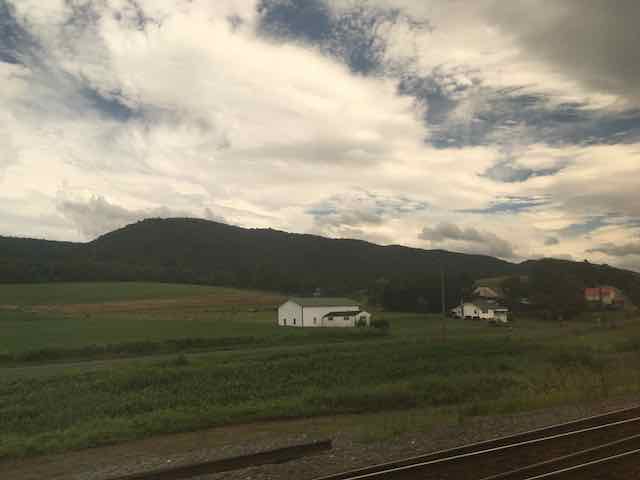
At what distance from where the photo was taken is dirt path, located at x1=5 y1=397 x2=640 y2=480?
14.5 meters

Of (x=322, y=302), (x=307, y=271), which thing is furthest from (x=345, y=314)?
(x=307, y=271)

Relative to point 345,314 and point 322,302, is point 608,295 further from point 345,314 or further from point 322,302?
point 322,302

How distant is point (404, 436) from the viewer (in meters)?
16.9

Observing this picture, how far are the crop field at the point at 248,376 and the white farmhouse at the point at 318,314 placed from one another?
14.8 meters

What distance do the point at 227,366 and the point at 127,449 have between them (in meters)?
17.0

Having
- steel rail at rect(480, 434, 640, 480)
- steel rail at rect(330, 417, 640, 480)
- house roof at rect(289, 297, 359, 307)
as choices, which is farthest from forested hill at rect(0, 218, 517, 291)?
steel rail at rect(480, 434, 640, 480)

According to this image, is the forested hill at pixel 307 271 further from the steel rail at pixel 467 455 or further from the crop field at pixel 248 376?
the steel rail at pixel 467 455

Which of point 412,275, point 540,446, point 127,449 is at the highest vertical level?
point 412,275

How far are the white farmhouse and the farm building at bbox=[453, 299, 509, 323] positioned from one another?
26.2 metres

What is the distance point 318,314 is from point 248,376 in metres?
52.8

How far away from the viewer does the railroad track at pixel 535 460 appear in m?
12.0

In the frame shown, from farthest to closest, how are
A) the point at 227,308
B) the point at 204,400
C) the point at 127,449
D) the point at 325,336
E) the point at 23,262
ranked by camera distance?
the point at 23,262, the point at 227,308, the point at 325,336, the point at 204,400, the point at 127,449

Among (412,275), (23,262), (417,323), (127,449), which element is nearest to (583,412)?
(127,449)

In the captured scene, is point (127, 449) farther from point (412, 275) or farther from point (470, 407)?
point (412, 275)
